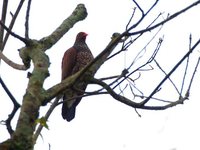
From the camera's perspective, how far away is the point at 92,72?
8.80ft

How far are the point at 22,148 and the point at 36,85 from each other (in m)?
0.37

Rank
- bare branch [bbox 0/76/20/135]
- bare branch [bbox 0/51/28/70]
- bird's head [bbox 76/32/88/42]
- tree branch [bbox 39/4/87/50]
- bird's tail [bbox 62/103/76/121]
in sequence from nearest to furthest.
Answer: bare branch [bbox 0/76/20/135]
tree branch [bbox 39/4/87/50]
bare branch [bbox 0/51/28/70]
bird's tail [bbox 62/103/76/121]
bird's head [bbox 76/32/88/42]

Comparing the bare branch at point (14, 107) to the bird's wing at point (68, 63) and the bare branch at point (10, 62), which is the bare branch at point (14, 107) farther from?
the bird's wing at point (68, 63)

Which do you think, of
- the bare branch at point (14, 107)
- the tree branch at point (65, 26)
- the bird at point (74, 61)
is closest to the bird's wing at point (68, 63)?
the bird at point (74, 61)

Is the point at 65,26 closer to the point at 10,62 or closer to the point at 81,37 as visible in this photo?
the point at 10,62

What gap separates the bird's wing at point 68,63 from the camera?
18.4 ft

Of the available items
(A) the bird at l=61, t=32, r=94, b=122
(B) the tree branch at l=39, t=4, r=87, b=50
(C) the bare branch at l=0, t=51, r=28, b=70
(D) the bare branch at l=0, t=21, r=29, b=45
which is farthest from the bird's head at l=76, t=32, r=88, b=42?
(D) the bare branch at l=0, t=21, r=29, b=45

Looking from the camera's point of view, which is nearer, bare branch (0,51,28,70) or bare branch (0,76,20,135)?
bare branch (0,76,20,135)

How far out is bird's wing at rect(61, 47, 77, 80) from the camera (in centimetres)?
560

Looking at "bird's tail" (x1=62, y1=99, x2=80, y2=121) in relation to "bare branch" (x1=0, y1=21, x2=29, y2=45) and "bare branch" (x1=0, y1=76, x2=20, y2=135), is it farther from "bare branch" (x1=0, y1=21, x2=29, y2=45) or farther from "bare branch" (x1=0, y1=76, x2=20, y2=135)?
"bare branch" (x1=0, y1=76, x2=20, y2=135)

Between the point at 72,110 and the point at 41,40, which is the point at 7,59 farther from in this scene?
the point at 72,110

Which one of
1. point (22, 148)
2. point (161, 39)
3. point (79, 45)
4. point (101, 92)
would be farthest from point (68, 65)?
point (22, 148)

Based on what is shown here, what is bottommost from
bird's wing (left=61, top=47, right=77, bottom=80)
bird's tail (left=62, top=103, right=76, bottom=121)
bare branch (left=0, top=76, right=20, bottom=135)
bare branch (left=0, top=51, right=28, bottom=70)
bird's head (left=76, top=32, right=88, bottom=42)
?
bare branch (left=0, top=76, right=20, bottom=135)

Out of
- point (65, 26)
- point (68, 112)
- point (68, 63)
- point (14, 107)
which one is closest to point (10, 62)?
point (65, 26)
